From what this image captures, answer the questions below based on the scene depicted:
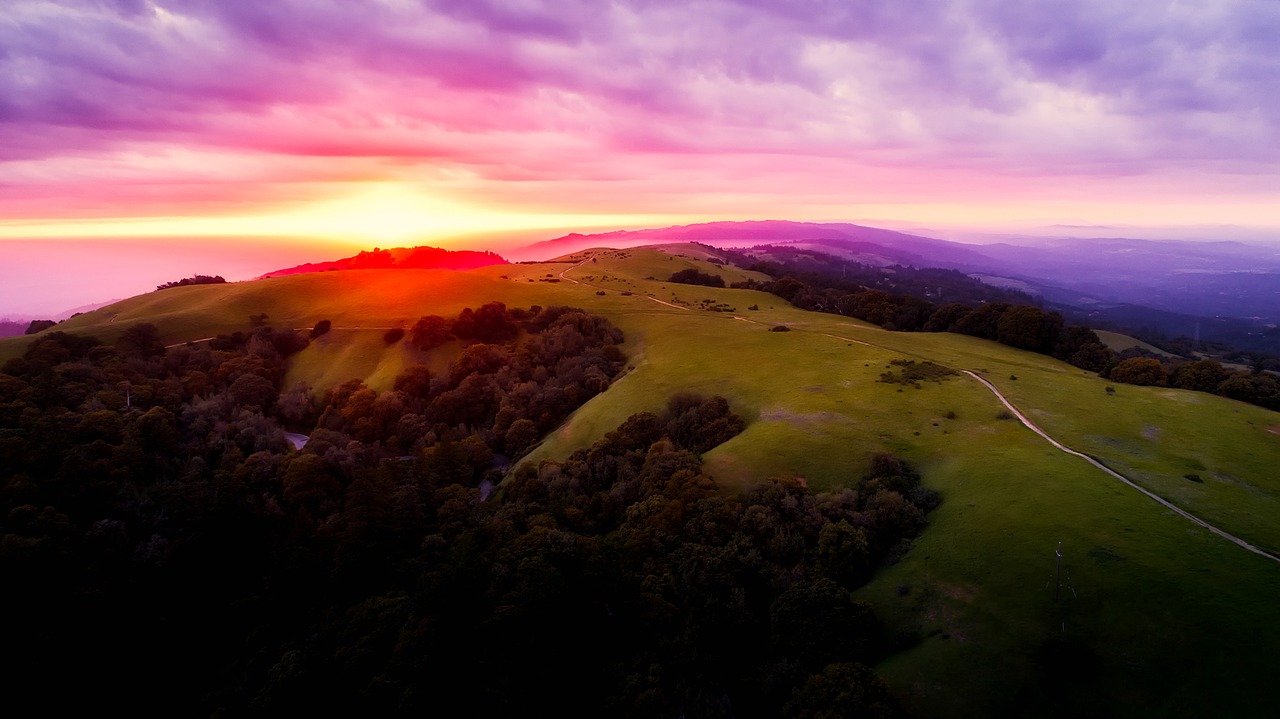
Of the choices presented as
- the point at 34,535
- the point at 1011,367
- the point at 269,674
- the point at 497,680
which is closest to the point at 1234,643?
the point at 497,680

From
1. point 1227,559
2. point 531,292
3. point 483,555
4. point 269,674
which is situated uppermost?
point 531,292

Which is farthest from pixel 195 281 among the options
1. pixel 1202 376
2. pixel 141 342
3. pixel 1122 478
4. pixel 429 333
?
pixel 1202 376

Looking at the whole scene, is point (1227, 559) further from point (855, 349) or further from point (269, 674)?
point (269, 674)

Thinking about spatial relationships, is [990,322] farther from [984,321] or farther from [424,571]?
[424,571]

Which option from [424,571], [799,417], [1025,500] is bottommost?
[424,571]

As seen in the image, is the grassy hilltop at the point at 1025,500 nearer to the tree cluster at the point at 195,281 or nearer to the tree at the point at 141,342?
the tree at the point at 141,342

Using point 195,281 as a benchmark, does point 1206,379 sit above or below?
below

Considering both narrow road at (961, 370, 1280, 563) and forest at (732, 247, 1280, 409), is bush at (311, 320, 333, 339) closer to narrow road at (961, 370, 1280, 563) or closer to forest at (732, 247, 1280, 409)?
forest at (732, 247, 1280, 409)
